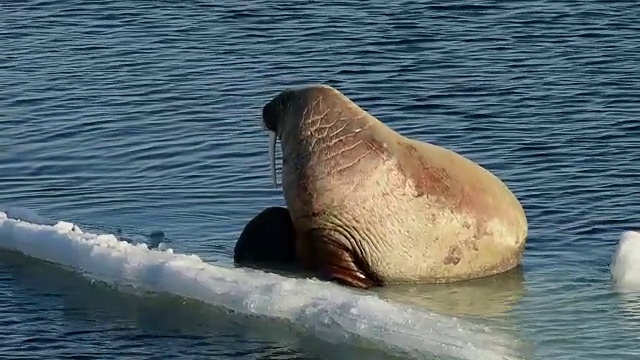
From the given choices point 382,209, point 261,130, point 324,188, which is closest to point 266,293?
point 324,188

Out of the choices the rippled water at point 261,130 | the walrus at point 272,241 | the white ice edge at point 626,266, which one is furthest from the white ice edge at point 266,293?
the white ice edge at point 626,266

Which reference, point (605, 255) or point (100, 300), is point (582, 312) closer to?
point (605, 255)

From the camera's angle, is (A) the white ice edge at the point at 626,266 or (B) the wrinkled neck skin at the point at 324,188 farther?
(B) the wrinkled neck skin at the point at 324,188

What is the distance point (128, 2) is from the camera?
79.3 ft

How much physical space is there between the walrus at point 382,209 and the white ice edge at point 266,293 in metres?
0.49

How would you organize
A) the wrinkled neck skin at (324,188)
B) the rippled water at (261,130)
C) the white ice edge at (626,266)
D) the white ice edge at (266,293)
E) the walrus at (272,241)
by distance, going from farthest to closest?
the walrus at (272,241), the wrinkled neck skin at (324,188), the white ice edge at (626,266), the rippled water at (261,130), the white ice edge at (266,293)

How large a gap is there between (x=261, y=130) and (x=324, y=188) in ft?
17.7

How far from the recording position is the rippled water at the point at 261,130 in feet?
A: 31.9

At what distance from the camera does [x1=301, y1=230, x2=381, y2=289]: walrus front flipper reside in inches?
411

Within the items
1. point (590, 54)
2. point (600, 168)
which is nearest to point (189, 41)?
point (590, 54)

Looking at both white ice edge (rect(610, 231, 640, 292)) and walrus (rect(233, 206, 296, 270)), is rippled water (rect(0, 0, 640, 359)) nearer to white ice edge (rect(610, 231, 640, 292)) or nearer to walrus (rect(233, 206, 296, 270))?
white ice edge (rect(610, 231, 640, 292))

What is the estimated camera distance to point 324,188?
34.3ft

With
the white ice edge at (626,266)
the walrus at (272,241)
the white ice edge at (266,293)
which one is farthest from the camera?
the walrus at (272,241)

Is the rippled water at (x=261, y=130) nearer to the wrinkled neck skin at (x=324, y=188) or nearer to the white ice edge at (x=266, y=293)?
the white ice edge at (x=266, y=293)
